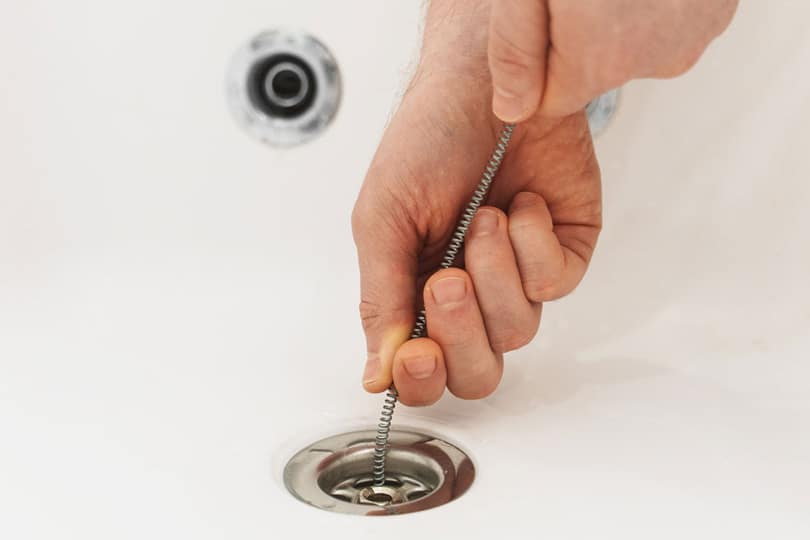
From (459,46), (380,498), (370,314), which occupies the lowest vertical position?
(380,498)

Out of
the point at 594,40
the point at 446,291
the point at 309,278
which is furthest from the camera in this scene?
the point at 309,278

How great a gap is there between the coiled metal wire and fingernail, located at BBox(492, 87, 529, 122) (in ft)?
0.06

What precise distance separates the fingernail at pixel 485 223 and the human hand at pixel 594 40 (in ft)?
0.31

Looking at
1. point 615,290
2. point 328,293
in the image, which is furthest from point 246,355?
point 615,290

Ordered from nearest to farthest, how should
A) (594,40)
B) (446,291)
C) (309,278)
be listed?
(594,40) < (446,291) < (309,278)

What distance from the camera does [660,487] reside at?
1.24 ft

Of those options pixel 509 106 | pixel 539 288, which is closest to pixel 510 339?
pixel 539 288

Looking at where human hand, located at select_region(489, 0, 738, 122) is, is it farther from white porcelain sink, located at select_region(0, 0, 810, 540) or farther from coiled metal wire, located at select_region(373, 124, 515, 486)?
white porcelain sink, located at select_region(0, 0, 810, 540)

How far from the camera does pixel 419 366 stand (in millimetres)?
442

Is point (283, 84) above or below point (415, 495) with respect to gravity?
above

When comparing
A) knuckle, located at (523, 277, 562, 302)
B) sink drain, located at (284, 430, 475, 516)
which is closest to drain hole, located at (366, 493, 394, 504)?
sink drain, located at (284, 430, 475, 516)

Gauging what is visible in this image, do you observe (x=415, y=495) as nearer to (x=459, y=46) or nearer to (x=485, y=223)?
(x=485, y=223)

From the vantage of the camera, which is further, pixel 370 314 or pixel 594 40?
pixel 370 314

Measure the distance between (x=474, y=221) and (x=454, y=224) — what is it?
0.05 m
